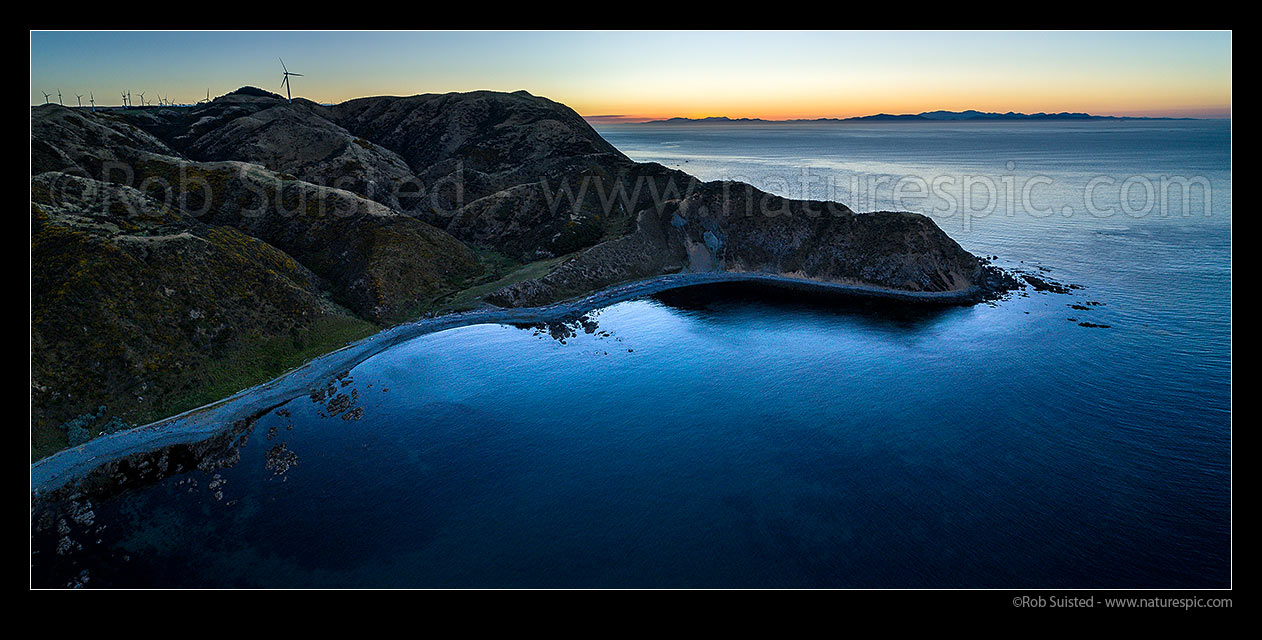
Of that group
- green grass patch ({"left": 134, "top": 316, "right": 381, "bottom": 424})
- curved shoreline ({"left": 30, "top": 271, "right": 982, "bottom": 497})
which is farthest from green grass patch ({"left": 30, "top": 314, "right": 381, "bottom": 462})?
curved shoreline ({"left": 30, "top": 271, "right": 982, "bottom": 497})

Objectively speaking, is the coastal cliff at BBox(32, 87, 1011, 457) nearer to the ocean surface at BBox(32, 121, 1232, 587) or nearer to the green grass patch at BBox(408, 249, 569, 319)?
the green grass patch at BBox(408, 249, 569, 319)

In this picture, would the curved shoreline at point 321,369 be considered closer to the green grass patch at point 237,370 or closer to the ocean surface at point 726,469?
the green grass patch at point 237,370

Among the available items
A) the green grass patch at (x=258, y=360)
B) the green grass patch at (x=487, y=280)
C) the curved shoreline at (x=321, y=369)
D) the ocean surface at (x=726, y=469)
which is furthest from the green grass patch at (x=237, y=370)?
the green grass patch at (x=487, y=280)

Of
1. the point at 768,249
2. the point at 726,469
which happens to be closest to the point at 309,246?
the point at 726,469

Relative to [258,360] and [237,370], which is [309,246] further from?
[237,370]

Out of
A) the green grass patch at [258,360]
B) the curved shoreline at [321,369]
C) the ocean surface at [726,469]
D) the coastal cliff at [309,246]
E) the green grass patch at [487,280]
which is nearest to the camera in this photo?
the ocean surface at [726,469]
